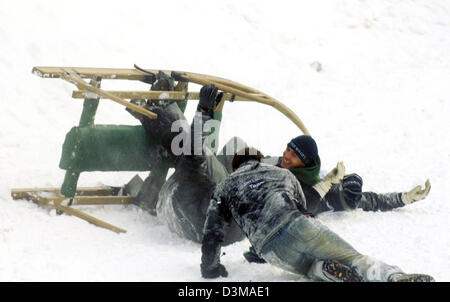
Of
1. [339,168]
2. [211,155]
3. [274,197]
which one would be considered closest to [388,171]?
[339,168]

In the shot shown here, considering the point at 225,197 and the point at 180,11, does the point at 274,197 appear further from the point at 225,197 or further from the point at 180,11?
the point at 180,11

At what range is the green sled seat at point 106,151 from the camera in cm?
650

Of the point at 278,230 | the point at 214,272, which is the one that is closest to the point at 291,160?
the point at 278,230

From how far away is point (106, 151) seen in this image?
6.62 meters

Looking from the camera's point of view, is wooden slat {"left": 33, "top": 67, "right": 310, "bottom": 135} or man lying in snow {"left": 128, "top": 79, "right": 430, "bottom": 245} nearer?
man lying in snow {"left": 128, "top": 79, "right": 430, "bottom": 245}

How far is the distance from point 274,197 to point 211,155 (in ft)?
4.99

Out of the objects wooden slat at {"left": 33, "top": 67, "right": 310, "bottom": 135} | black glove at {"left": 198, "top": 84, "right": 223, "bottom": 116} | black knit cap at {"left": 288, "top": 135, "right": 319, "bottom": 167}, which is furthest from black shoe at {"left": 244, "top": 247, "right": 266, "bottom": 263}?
wooden slat at {"left": 33, "top": 67, "right": 310, "bottom": 135}

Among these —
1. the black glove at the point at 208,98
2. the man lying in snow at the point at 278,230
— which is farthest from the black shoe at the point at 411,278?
the black glove at the point at 208,98

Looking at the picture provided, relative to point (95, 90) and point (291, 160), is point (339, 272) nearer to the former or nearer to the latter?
point (291, 160)

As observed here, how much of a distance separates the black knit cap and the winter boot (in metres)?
1.35

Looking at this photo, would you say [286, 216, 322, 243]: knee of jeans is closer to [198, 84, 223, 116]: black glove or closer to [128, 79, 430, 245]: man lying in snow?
[128, 79, 430, 245]: man lying in snow

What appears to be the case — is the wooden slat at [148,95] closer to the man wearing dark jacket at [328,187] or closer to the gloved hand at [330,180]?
the man wearing dark jacket at [328,187]

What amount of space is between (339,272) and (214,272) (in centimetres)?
97

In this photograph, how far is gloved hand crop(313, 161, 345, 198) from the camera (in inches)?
251
